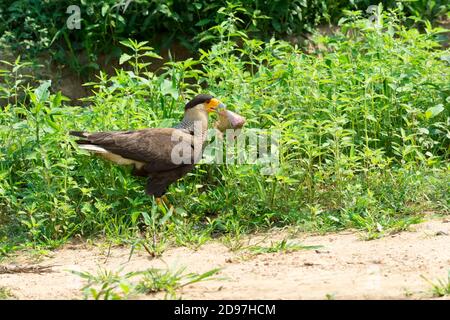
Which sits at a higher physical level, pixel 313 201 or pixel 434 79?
pixel 434 79

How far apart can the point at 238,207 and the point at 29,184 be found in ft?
5.28

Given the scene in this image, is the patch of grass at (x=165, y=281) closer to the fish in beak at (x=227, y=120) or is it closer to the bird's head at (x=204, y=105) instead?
→ the fish in beak at (x=227, y=120)

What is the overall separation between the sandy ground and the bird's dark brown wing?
737 mm

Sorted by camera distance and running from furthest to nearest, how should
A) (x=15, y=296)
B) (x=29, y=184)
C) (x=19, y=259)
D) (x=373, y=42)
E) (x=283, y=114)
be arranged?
(x=373, y=42) < (x=283, y=114) < (x=29, y=184) < (x=19, y=259) < (x=15, y=296)

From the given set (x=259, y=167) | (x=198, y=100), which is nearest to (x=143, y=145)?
(x=198, y=100)

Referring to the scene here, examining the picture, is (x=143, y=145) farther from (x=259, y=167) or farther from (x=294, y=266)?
(x=294, y=266)

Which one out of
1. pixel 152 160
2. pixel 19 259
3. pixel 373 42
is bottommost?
pixel 19 259

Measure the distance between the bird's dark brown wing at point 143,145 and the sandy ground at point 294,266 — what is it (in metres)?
0.74

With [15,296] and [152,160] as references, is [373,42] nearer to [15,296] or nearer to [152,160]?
[152,160]

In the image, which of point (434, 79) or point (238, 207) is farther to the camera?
point (434, 79)

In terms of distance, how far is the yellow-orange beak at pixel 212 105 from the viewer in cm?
786

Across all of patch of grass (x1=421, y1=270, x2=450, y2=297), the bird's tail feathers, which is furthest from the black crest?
patch of grass (x1=421, y1=270, x2=450, y2=297)
